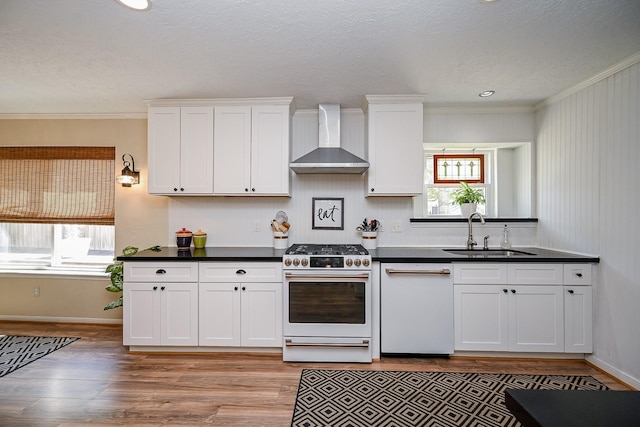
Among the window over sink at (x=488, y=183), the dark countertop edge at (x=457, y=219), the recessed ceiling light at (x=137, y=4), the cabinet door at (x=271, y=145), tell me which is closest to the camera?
the recessed ceiling light at (x=137, y=4)

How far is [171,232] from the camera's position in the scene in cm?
351

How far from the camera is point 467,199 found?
3.33 m

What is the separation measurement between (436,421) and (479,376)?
0.75 m

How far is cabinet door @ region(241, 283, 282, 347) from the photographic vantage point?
9.11 ft

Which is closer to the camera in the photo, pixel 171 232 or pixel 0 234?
pixel 171 232

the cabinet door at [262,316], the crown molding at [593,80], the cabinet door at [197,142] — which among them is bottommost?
the cabinet door at [262,316]

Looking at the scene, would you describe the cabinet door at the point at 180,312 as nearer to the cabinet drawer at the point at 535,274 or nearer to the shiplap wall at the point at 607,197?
the cabinet drawer at the point at 535,274

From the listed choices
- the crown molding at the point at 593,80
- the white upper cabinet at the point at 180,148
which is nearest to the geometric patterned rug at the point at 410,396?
the white upper cabinet at the point at 180,148

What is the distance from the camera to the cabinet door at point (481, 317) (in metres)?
2.70

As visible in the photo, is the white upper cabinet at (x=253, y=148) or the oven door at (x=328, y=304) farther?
the white upper cabinet at (x=253, y=148)

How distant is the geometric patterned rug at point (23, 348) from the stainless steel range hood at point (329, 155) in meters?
2.90

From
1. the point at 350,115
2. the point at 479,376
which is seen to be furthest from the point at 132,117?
the point at 479,376

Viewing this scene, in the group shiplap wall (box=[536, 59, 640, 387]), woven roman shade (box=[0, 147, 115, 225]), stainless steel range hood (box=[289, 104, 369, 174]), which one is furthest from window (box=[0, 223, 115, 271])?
shiplap wall (box=[536, 59, 640, 387])

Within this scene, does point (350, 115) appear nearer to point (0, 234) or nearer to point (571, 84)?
point (571, 84)
